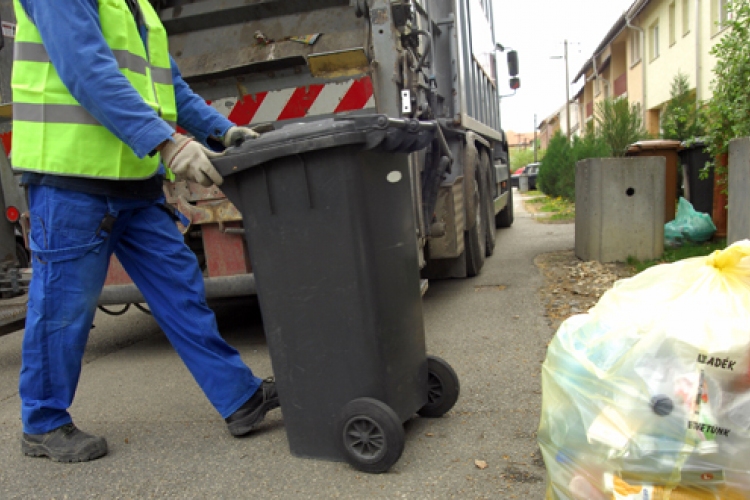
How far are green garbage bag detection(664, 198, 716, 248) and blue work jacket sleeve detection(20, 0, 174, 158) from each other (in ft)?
17.9

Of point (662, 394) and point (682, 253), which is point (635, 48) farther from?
point (662, 394)

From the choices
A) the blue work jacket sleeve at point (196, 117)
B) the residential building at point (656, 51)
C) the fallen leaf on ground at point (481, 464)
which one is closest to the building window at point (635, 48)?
the residential building at point (656, 51)

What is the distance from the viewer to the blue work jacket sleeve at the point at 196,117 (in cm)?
276

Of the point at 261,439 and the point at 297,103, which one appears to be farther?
the point at 297,103

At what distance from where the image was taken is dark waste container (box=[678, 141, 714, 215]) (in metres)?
7.08

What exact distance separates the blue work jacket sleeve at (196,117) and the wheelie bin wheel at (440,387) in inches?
50.0

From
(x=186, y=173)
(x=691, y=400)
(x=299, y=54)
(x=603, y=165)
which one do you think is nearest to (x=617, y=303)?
(x=691, y=400)

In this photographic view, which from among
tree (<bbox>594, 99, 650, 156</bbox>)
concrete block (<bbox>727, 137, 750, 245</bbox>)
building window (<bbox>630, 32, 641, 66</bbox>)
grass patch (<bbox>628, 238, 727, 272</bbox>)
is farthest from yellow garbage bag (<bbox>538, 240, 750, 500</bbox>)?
building window (<bbox>630, 32, 641, 66</bbox>)

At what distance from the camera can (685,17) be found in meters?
17.5

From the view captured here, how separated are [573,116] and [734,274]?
2081 inches

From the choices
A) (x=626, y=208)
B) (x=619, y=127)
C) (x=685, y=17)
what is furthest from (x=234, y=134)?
(x=685, y=17)

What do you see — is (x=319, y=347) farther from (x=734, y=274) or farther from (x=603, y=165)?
(x=603, y=165)

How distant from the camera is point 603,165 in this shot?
19.0 ft

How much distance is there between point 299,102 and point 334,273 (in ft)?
6.90
